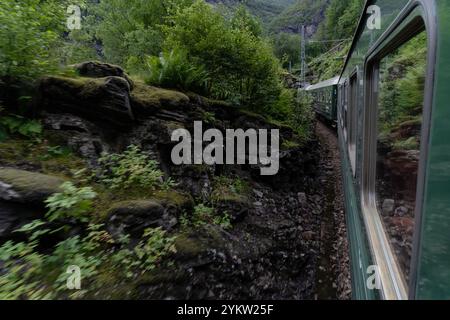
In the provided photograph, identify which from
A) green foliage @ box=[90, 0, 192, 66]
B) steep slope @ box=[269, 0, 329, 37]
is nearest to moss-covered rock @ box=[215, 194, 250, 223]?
green foliage @ box=[90, 0, 192, 66]

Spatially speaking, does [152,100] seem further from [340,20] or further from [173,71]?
[340,20]

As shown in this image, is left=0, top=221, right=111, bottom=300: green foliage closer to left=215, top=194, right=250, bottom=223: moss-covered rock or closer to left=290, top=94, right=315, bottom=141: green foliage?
left=215, top=194, right=250, bottom=223: moss-covered rock

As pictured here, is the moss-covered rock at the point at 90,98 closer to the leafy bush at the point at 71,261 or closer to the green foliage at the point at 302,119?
the leafy bush at the point at 71,261

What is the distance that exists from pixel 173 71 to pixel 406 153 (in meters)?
5.19

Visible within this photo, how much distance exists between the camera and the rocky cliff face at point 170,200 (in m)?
2.82

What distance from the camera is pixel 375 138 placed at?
220 centimetres

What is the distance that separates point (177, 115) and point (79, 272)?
11.1 feet

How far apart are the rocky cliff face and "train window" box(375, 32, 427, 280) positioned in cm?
217

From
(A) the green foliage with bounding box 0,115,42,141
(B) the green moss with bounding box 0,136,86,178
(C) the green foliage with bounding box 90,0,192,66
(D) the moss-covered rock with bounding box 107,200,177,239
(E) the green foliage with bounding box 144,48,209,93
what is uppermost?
(C) the green foliage with bounding box 90,0,192,66

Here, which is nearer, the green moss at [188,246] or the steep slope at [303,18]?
the green moss at [188,246]

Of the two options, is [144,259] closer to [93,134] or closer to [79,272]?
[79,272]

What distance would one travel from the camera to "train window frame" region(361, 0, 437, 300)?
922 mm

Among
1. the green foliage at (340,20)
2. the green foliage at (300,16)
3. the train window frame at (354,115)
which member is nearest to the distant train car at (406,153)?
the train window frame at (354,115)

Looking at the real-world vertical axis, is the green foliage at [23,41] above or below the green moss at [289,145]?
above
